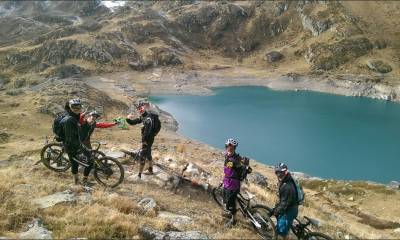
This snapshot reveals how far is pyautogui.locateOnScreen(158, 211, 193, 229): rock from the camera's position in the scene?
42.5ft

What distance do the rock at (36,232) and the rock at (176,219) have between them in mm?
3606

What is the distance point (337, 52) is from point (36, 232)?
13913 centimetres

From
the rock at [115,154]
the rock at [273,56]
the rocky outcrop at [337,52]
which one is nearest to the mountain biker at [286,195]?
the rock at [115,154]

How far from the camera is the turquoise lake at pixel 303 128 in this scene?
207 feet

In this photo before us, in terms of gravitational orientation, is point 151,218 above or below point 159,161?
above

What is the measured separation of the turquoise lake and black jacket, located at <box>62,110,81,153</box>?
46.3 m

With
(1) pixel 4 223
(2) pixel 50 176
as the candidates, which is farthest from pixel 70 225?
(2) pixel 50 176

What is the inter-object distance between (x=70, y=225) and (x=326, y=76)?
123 metres

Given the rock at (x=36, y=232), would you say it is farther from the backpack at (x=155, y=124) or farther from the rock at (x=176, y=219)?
the backpack at (x=155, y=124)

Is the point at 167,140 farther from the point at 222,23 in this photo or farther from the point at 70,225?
the point at 222,23

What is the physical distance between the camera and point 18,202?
12156 millimetres

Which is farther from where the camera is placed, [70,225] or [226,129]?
[226,129]

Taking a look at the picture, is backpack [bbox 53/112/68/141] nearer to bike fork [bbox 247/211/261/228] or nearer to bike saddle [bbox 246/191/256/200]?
bike fork [bbox 247/211/261/228]

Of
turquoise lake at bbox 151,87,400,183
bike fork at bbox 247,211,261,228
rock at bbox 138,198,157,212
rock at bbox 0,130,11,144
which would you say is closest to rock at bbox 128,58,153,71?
turquoise lake at bbox 151,87,400,183
